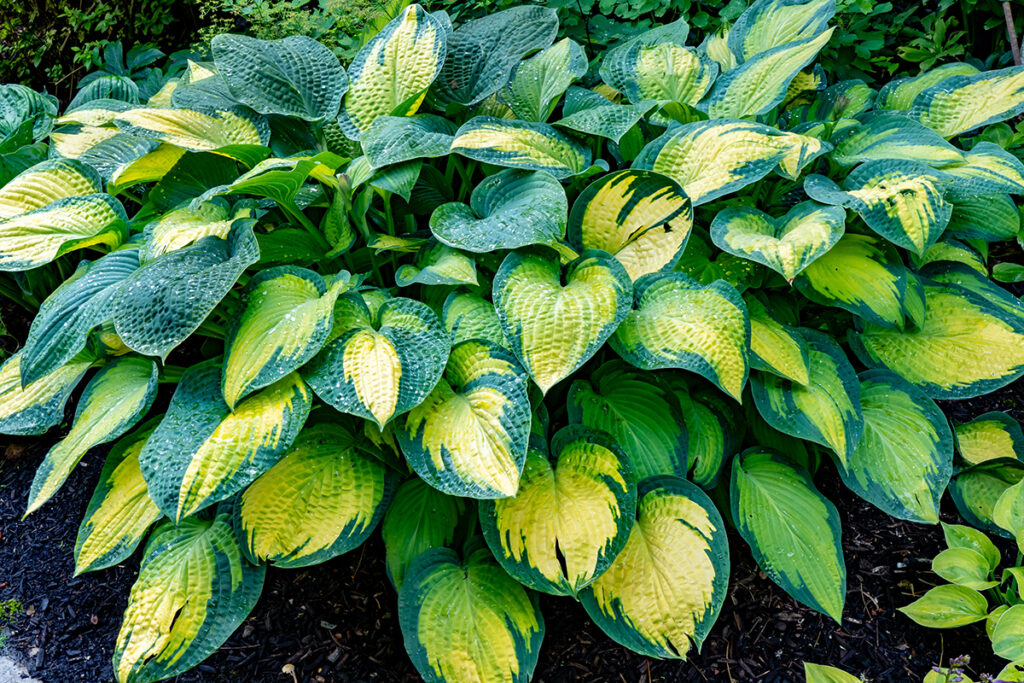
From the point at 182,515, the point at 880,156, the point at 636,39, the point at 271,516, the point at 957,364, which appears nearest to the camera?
the point at 182,515

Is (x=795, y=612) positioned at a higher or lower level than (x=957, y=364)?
lower

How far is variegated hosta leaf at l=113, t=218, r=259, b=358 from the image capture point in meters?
1.49

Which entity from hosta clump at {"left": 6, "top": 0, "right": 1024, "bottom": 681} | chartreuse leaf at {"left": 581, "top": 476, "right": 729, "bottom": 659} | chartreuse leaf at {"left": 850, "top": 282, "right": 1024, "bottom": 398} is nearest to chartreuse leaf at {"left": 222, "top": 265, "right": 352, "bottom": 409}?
hosta clump at {"left": 6, "top": 0, "right": 1024, "bottom": 681}

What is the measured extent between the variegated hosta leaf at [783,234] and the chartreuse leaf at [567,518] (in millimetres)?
538

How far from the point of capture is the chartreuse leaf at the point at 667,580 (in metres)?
1.58

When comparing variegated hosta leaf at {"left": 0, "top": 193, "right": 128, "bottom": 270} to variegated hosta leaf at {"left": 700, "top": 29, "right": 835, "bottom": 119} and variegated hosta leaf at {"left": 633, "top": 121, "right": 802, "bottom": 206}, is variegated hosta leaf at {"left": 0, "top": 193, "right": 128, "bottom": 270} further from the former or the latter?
variegated hosta leaf at {"left": 700, "top": 29, "right": 835, "bottom": 119}

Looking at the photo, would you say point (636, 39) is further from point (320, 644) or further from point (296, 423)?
point (320, 644)

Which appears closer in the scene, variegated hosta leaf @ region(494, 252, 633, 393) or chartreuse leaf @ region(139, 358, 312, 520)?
chartreuse leaf @ region(139, 358, 312, 520)

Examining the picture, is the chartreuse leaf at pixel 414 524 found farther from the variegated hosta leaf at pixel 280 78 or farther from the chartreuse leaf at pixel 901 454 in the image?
the variegated hosta leaf at pixel 280 78

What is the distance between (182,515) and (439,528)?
0.60 m

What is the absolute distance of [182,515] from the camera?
1424 millimetres

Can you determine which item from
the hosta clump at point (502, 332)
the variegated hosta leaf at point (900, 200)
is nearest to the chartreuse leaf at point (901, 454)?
the hosta clump at point (502, 332)

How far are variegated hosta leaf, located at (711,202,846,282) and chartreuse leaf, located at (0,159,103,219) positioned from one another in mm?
1757

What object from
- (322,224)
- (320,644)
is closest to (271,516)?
(320,644)
